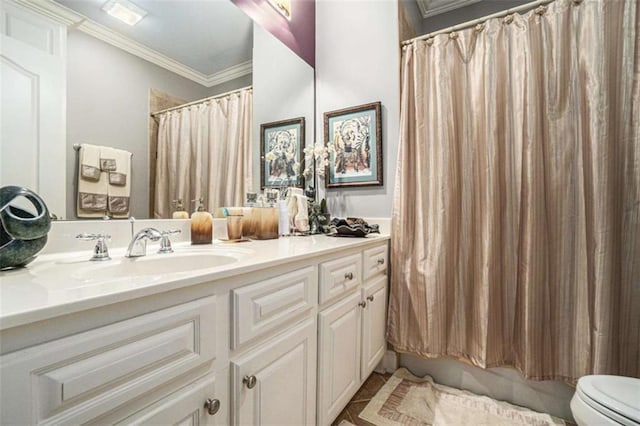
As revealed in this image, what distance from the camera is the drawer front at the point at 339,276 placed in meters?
1.10

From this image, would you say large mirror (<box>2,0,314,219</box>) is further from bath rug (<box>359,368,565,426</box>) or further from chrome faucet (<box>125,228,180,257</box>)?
bath rug (<box>359,368,565,426</box>)

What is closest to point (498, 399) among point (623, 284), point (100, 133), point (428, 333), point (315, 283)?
point (428, 333)

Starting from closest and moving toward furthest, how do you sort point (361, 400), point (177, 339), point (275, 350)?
point (177, 339) → point (275, 350) → point (361, 400)

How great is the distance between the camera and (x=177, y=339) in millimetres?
587

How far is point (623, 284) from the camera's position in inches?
49.9

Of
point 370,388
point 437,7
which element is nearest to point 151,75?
point 370,388

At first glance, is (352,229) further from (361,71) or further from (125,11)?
(125,11)

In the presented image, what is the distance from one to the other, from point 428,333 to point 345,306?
0.68m

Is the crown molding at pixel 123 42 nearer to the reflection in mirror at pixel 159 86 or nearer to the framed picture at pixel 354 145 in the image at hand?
the reflection in mirror at pixel 159 86

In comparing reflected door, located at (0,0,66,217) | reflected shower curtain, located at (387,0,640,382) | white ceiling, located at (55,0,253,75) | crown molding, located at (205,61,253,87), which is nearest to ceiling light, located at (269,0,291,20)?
white ceiling, located at (55,0,253,75)

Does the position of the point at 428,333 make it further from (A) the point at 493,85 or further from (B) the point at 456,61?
(B) the point at 456,61

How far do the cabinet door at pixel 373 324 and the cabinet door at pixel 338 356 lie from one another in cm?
7

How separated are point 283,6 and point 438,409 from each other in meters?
2.54

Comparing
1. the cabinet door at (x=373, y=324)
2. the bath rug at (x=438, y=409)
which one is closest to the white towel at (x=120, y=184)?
the cabinet door at (x=373, y=324)
